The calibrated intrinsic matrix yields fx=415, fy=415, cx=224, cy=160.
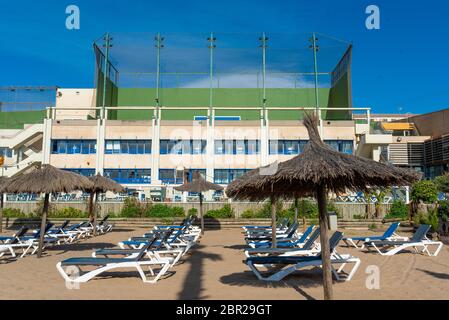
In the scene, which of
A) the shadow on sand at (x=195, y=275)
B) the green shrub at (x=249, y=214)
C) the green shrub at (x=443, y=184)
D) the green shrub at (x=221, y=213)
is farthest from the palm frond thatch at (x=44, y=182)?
the green shrub at (x=443, y=184)

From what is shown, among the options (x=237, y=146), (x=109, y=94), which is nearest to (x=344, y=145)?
(x=237, y=146)

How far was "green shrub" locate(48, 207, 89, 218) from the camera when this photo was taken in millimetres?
21448

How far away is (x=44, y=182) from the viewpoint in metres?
10.9

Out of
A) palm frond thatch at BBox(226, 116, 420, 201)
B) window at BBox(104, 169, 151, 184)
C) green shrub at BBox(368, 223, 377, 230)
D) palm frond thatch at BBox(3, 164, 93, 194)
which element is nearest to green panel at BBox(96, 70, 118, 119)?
window at BBox(104, 169, 151, 184)

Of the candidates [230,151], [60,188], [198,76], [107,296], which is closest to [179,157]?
[230,151]

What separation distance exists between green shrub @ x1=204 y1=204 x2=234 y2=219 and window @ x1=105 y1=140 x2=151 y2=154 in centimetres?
1748

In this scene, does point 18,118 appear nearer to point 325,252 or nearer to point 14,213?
point 14,213

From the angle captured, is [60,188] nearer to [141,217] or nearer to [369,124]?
[141,217]

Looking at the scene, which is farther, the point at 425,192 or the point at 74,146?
the point at 74,146

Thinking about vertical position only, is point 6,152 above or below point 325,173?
above

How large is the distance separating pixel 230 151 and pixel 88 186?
1018 inches

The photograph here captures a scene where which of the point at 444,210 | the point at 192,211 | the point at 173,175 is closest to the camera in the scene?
the point at 444,210

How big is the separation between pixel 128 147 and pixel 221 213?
18.9 meters
